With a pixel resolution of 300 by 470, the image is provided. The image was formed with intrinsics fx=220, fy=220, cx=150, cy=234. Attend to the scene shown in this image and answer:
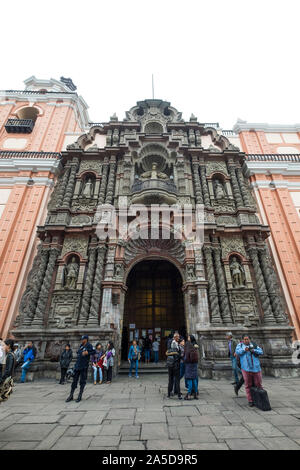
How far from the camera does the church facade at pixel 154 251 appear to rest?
9461 mm

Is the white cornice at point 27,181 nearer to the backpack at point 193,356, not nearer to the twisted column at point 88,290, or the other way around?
the twisted column at point 88,290

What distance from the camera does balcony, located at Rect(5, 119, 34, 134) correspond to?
1722cm

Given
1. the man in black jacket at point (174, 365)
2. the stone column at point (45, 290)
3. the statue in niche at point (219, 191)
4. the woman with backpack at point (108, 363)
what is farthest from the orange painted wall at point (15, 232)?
the statue in niche at point (219, 191)

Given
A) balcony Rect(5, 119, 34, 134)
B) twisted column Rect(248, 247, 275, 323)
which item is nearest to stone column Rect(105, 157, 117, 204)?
twisted column Rect(248, 247, 275, 323)

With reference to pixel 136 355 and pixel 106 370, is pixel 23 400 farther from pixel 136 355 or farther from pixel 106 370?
pixel 136 355

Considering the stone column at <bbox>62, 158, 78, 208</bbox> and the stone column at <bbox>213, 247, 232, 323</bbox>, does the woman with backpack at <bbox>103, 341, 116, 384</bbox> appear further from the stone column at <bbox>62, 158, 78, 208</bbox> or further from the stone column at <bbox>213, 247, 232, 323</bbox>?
the stone column at <bbox>62, 158, 78, 208</bbox>

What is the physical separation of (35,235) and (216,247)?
10213 millimetres

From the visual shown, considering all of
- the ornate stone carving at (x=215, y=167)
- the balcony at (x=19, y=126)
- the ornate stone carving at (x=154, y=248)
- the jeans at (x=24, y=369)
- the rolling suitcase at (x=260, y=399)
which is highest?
the balcony at (x=19, y=126)

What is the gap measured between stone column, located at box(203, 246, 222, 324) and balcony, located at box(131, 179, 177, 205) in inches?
138

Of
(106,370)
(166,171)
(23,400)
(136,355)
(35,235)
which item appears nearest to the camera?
(23,400)

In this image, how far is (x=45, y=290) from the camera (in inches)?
402

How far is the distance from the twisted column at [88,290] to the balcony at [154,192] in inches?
151
